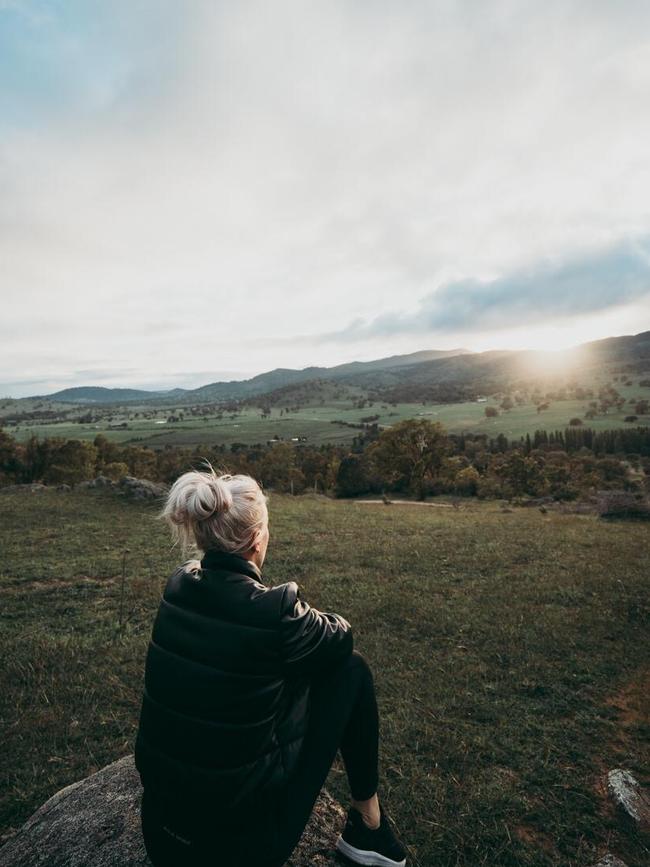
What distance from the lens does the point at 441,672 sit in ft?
24.6

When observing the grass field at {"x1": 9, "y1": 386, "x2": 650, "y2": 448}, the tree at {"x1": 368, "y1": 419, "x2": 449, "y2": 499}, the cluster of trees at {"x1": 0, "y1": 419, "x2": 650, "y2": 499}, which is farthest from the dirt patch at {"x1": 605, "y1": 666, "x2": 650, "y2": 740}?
the grass field at {"x1": 9, "y1": 386, "x2": 650, "y2": 448}

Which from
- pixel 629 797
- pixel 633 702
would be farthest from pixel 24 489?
pixel 629 797

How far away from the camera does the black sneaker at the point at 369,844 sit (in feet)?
11.4

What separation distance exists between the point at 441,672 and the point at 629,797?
119 inches

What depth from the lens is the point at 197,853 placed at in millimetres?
2547

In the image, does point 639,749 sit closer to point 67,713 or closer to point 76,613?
point 67,713

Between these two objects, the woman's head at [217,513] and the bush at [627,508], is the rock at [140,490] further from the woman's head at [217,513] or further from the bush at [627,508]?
the bush at [627,508]

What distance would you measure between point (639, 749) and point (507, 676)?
1969 millimetres

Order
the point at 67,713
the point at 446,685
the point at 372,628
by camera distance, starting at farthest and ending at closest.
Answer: the point at 372,628, the point at 446,685, the point at 67,713

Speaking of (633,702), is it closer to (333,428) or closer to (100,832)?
(100,832)

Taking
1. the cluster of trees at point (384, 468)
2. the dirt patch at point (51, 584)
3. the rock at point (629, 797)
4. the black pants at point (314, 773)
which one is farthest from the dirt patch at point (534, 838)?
the cluster of trees at point (384, 468)

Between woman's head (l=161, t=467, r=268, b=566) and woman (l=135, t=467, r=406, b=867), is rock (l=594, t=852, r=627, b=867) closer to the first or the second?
woman (l=135, t=467, r=406, b=867)

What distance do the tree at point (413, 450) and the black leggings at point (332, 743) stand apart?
53752 mm

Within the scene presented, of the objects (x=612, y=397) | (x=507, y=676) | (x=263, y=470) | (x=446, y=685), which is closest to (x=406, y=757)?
(x=446, y=685)
